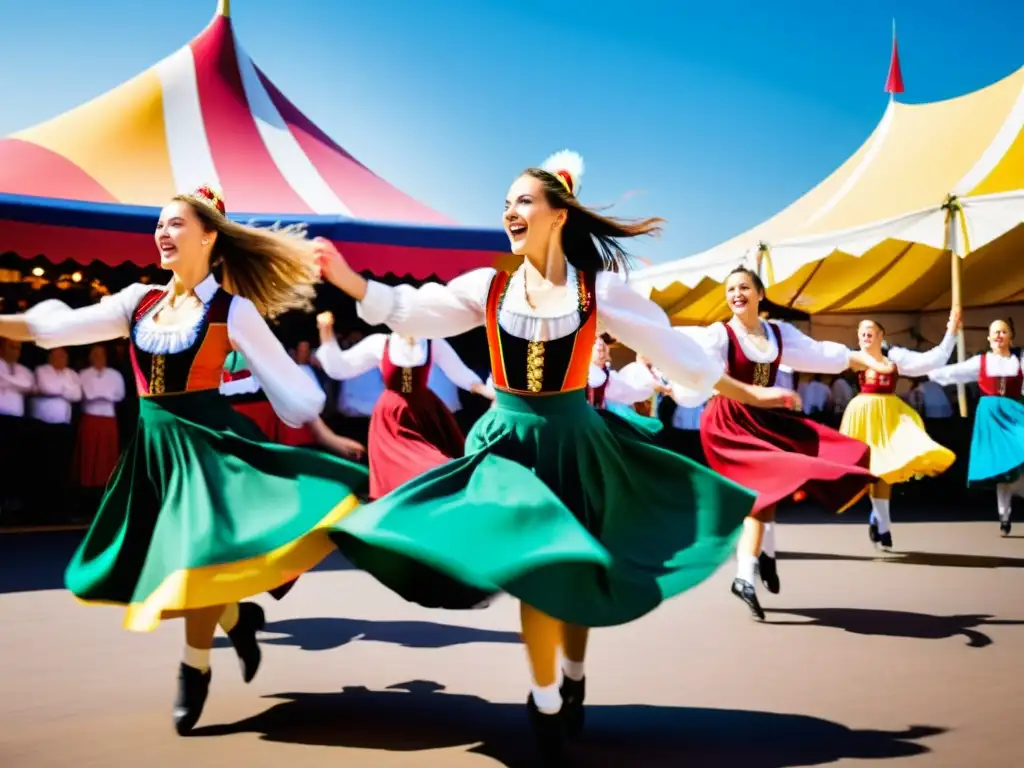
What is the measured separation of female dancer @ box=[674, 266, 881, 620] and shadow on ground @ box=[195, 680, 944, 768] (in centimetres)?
153

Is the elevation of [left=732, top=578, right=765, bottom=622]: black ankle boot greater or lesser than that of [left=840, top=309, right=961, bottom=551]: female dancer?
lesser

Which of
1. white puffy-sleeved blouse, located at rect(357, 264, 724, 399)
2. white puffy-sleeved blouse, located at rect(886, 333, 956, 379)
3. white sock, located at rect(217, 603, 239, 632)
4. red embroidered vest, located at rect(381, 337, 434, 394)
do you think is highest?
white puffy-sleeved blouse, located at rect(886, 333, 956, 379)

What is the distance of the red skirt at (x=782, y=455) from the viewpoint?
14.1 feet

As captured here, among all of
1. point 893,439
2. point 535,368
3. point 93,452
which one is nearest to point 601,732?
point 535,368

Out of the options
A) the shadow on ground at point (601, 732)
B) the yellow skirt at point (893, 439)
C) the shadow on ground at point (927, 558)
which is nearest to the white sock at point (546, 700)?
the shadow on ground at point (601, 732)

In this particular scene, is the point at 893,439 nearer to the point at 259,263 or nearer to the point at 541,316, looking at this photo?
the point at 541,316

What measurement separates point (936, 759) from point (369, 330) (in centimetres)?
912

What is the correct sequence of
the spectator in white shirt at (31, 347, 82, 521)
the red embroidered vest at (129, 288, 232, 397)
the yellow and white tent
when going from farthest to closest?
the yellow and white tent, the spectator in white shirt at (31, 347, 82, 521), the red embroidered vest at (129, 288, 232, 397)

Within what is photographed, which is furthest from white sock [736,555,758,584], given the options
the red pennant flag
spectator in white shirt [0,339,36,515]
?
the red pennant flag

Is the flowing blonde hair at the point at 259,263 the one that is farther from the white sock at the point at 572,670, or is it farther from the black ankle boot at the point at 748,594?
the black ankle boot at the point at 748,594

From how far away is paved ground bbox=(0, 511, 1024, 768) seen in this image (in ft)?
8.75

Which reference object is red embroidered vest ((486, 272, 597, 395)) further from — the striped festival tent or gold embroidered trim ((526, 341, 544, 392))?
the striped festival tent

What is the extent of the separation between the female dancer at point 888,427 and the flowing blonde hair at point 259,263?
4.52 metres

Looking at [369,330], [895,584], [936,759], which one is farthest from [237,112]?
[936,759]
